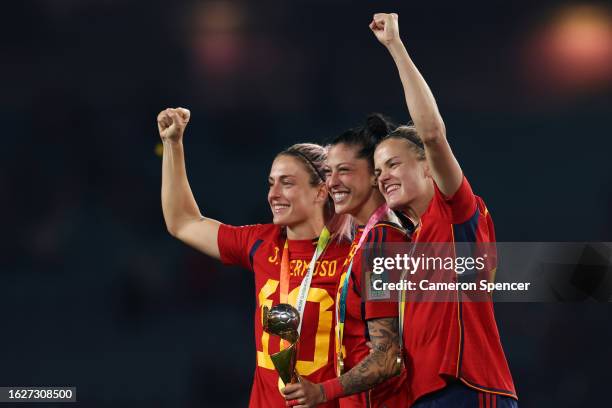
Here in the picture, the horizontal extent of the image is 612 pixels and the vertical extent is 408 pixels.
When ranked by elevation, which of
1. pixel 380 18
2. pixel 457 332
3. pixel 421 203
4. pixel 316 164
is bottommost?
pixel 457 332

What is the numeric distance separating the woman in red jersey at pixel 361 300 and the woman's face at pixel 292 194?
0.71 feet

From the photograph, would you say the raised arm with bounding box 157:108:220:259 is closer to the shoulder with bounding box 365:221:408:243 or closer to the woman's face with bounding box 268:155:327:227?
the woman's face with bounding box 268:155:327:227

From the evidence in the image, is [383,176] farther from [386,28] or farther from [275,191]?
[275,191]

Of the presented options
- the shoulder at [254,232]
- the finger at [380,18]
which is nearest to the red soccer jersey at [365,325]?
the shoulder at [254,232]

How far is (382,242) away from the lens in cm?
251

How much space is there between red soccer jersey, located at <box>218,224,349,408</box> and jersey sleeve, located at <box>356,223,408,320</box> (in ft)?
1.24

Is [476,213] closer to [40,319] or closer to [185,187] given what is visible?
[185,187]

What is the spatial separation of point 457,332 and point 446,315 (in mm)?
57

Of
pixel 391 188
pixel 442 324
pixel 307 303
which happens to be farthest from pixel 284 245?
pixel 442 324

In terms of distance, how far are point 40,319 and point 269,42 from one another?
2.75 meters

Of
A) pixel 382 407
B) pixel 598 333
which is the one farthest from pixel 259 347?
pixel 598 333

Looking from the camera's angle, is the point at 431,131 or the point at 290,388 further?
the point at 290,388

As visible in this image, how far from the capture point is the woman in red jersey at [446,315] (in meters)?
2.15

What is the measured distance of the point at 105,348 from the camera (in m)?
5.70
